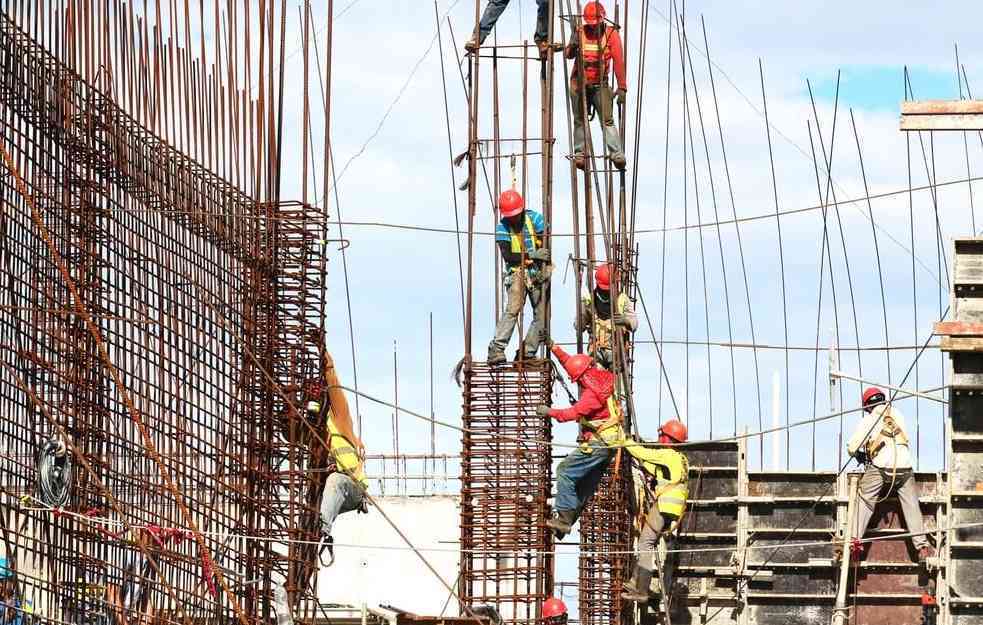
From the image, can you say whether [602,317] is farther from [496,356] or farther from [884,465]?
[884,465]

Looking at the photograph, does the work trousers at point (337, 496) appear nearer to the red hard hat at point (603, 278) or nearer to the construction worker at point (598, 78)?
the red hard hat at point (603, 278)

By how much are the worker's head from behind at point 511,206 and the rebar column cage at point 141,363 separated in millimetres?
2078

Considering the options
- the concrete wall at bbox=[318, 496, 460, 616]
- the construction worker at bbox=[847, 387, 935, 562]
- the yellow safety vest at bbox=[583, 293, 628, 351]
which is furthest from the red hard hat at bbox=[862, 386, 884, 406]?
the concrete wall at bbox=[318, 496, 460, 616]

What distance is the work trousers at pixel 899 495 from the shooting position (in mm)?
22438

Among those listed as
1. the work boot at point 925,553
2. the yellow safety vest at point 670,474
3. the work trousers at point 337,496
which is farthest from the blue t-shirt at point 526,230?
the work boot at point 925,553

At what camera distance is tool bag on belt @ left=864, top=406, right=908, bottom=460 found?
22.1 meters

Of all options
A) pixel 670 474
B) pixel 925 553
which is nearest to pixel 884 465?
pixel 925 553

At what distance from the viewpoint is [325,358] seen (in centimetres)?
2384

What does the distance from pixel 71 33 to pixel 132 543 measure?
196 inches

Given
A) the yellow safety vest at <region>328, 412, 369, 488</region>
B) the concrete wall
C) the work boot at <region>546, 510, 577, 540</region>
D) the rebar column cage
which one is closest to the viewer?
the rebar column cage

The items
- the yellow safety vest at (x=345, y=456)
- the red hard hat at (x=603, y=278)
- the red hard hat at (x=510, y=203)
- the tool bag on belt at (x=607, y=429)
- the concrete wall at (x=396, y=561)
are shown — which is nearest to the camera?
the tool bag on belt at (x=607, y=429)

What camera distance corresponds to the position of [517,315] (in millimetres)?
24156

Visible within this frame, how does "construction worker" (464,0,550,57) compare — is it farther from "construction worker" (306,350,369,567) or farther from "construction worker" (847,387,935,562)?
"construction worker" (847,387,935,562)

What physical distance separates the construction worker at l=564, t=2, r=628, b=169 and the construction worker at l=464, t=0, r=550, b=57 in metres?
0.33
